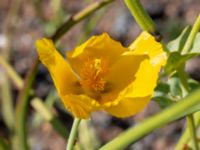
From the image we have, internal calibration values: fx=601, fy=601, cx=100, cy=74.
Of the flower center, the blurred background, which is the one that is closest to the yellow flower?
the flower center

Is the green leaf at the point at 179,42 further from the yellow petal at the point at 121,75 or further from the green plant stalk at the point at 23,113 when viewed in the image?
the green plant stalk at the point at 23,113

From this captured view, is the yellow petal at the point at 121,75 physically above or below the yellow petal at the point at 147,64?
below

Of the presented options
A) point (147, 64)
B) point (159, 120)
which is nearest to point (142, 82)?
point (147, 64)

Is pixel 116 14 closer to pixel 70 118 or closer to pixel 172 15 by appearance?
pixel 172 15

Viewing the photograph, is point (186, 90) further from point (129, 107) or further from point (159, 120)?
point (159, 120)

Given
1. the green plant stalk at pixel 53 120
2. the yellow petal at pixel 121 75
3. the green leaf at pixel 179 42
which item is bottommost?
the green plant stalk at pixel 53 120

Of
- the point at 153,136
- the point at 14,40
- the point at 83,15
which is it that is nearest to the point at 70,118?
the point at 153,136

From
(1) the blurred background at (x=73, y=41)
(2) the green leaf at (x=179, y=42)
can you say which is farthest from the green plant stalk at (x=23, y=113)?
(1) the blurred background at (x=73, y=41)
